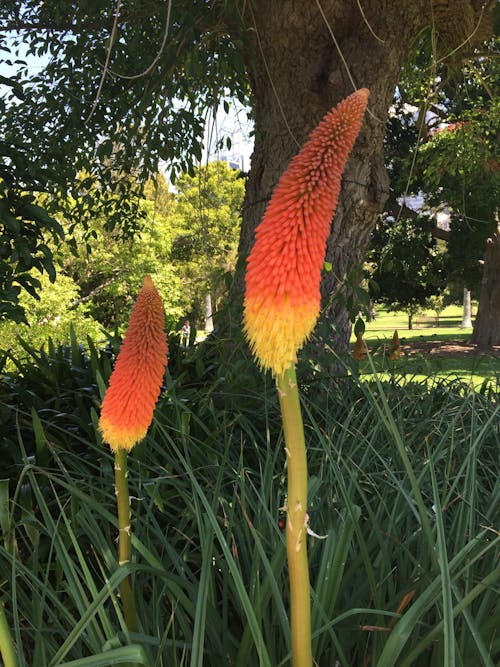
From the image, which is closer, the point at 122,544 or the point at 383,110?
the point at 122,544

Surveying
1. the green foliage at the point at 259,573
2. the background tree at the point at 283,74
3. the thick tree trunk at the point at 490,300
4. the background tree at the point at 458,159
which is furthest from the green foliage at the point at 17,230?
the thick tree trunk at the point at 490,300

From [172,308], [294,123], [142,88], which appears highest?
[142,88]

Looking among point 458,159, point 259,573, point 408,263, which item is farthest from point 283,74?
point 408,263

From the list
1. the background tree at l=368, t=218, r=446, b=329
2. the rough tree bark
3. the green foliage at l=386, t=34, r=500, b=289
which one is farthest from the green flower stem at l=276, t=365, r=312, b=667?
the background tree at l=368, t=218, r=446, b=329

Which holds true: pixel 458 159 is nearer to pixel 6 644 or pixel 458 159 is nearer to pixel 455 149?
pixel 455 149

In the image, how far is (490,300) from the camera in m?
17.9

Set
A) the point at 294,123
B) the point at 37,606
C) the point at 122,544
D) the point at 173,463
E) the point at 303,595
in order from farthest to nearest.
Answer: the point at 294,123
the point at 173,463
the point at 37,606
the point at 122,544
the point at 303,595

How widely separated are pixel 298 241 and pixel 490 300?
714 inches

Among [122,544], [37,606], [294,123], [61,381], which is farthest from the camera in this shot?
[294,123]

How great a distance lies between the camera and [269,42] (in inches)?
188

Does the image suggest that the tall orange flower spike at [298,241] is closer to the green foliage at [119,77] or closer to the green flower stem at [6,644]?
the green flower stem at [6,644]

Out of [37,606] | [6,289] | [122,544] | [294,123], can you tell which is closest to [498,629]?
[122,544]

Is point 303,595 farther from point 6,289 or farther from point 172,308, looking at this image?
point 172,308

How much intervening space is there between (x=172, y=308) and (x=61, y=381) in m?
17.7
